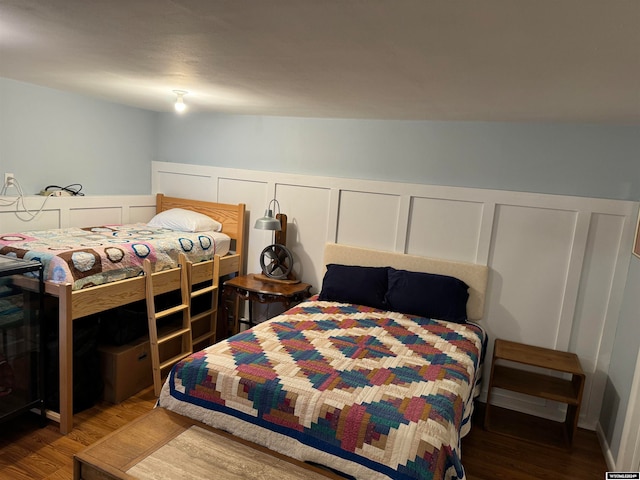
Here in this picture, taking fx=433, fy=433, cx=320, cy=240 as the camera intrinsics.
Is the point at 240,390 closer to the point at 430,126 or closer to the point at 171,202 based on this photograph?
the point at 430,126

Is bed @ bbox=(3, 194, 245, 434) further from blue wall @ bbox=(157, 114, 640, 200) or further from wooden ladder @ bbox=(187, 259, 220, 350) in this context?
blue wall @ bbox=(157, 114, 640, 200)

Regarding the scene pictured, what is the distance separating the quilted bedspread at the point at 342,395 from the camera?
1.79m

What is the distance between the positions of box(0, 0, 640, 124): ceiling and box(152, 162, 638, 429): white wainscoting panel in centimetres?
70

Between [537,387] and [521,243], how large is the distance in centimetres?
101

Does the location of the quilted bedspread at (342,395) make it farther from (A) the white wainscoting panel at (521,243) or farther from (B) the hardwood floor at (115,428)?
(A) the white wainscoting panel at (521,243)

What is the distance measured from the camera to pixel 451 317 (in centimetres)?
318

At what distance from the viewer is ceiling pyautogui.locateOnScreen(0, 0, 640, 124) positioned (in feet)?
4.01

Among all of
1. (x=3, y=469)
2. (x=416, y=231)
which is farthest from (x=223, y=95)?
(x=3, y=469)

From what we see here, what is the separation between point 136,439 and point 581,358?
296cm

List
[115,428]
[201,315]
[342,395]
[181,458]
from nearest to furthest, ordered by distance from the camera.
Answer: [181,458], [342,395], [115,428], [201,315]

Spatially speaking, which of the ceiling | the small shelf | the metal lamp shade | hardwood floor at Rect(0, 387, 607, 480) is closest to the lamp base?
the metal lamp shade

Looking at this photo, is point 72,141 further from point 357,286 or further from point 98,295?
point 357,286

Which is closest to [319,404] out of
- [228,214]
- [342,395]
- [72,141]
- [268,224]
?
[342,395]

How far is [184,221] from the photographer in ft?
12.9
